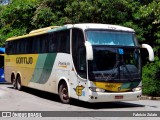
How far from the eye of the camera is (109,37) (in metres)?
14.8

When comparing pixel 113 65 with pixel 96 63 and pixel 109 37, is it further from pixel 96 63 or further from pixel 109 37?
pixel 109 37

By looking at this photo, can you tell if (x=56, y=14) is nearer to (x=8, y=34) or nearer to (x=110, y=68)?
(x=8, y=34)

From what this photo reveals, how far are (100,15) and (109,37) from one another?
36.1 feet

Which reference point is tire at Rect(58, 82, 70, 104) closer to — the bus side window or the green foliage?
the bus side window

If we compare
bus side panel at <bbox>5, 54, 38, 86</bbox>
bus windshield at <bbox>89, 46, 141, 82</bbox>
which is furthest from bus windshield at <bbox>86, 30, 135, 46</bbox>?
bus side panel at <bbox>5, 54, 38, 86</bbox>

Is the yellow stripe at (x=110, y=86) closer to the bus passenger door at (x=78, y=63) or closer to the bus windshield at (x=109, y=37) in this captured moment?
the bus passenger door at (x=78, y=63)

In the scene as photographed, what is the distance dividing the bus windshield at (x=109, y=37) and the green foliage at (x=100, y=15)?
5.64 meters

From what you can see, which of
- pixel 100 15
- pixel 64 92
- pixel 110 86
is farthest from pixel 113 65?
pixel 100 15

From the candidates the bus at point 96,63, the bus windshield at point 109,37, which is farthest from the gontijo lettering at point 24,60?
the bus windshield at point 109,37

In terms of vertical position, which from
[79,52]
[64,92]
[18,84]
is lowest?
[18,84]

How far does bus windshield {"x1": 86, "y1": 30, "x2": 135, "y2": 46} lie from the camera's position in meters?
14.6

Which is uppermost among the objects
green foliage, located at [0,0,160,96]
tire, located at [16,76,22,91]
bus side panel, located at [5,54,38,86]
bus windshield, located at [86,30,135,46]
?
green foliage, located at [0,0,160,96]

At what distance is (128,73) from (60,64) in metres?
3.35

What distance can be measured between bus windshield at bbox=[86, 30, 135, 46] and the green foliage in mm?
5642
